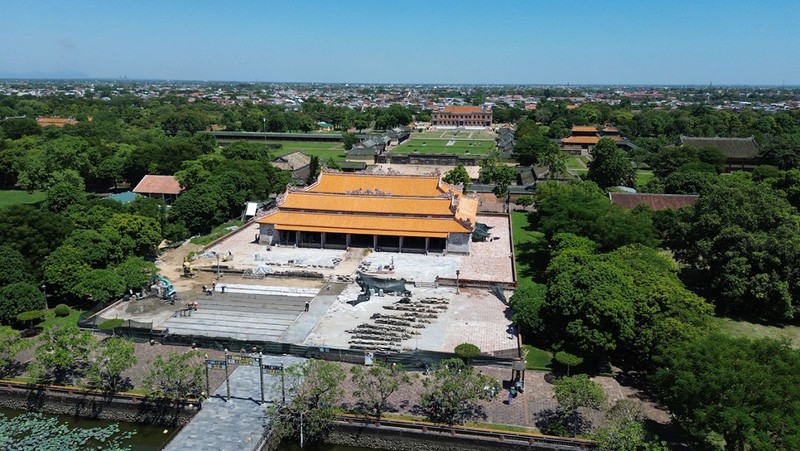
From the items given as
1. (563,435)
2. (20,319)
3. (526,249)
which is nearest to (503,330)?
(563,435)

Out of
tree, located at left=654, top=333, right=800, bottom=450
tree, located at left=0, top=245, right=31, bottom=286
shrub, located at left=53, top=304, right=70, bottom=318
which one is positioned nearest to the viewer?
tree, located at left=654, top=333, right=800, bottom=450

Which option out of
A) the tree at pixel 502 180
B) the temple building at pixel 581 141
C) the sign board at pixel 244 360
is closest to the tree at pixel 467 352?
the sign board at pixel 244 360

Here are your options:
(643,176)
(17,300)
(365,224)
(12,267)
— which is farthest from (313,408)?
(643,176)

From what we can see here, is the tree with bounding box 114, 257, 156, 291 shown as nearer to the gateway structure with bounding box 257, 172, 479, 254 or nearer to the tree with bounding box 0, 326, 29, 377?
the tree with bounding box 0, 326, 29, 377

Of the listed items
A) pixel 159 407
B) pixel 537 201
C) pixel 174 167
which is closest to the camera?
pixel 159 407

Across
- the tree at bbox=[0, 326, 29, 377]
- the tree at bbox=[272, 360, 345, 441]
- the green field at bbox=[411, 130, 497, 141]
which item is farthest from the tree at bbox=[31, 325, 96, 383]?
the green field at bbox=[411, 130, 497, 141]

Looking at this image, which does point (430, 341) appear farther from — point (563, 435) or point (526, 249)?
point (526, 249)
